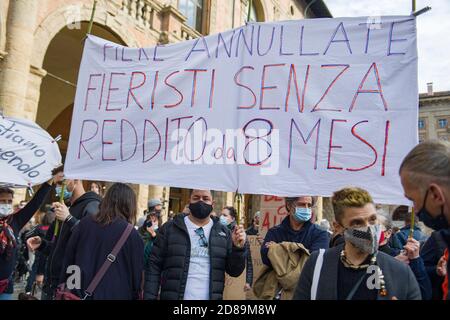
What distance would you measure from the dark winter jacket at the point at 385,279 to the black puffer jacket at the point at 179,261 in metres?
1.12

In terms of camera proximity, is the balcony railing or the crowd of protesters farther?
the balcony railing

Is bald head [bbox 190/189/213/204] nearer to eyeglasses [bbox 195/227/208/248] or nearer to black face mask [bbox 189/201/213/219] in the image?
black face mask [bbox 189/201/213/219]

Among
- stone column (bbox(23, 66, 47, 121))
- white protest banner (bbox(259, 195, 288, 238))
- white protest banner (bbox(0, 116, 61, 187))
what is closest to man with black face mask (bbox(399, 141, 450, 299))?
white protest banner (bbox(0, 116, 61, 187))

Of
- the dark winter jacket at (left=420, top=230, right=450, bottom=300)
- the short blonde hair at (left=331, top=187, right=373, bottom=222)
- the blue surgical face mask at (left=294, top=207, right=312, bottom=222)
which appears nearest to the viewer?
the short blonde hair at (left=331, top=187, right=373, bottom=222)

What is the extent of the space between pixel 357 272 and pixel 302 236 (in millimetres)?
1073

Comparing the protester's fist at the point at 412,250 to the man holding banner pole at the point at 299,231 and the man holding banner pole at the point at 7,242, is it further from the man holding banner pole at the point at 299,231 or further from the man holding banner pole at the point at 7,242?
the man holding banner pole at the point at 7,242

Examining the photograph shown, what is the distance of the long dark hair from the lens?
2.82 m

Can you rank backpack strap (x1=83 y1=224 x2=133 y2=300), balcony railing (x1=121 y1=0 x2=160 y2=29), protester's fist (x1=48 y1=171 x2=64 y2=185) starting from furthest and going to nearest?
balcony railing (x1=121 y1=0 x2=160 y2=29) < protester's fist (x1=48 y1=171 x2=64 y2=185) < backpack strap (x1=83 y1=224 x2=133 y2=300)

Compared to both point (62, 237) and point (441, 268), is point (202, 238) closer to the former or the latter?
point (62, 237)

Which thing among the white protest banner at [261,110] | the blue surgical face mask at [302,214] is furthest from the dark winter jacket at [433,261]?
the blue surgical face mask at [302,214]

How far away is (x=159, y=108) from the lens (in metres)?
3.29

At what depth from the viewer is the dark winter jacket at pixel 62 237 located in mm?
3039

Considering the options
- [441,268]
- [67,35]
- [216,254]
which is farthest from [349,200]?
[67,35]

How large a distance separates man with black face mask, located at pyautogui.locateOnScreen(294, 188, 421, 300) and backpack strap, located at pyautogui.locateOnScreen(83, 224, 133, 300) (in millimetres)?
1285
